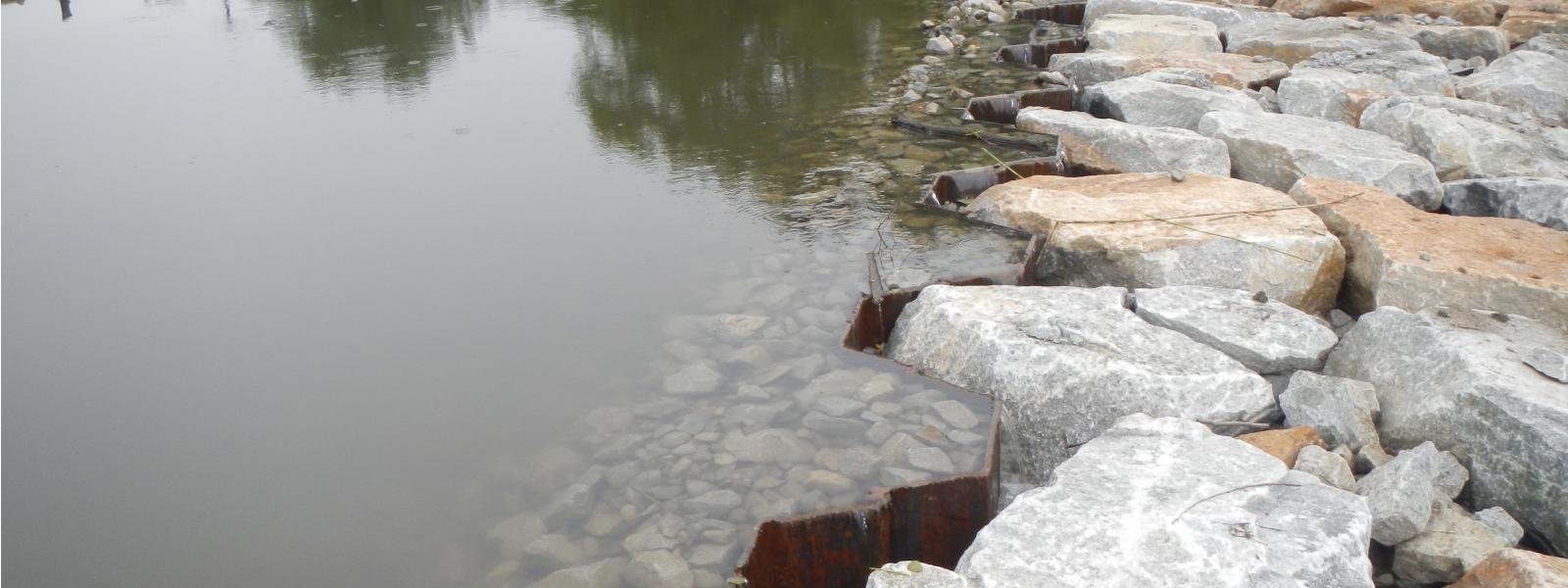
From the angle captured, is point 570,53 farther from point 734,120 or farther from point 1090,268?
point 1090,268

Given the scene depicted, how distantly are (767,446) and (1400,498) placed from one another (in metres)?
1.72

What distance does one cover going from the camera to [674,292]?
430 centimetres

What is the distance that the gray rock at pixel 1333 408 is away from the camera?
119 inches

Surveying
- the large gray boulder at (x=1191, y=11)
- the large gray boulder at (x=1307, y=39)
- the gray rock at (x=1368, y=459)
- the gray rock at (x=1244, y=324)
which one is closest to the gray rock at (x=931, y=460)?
the gray rock at (x=1244, y=324)

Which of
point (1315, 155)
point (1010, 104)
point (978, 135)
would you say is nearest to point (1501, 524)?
point (1315, 155)

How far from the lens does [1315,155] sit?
4980 millimetres

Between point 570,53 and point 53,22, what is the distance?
20.0 feet

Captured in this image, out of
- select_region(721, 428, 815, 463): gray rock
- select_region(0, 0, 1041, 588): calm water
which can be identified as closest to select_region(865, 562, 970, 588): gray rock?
select_region(0, 0, 1041, 588): calm water

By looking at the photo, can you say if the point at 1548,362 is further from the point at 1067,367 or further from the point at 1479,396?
the point at 1067,367

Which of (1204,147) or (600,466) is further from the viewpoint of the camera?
(1204,147)

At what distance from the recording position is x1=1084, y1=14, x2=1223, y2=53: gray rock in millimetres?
7914

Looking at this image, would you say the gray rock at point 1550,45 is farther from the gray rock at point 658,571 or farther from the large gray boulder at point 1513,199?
the gray rock at point 658,571

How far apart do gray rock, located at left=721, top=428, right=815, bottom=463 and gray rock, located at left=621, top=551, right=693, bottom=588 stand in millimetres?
474

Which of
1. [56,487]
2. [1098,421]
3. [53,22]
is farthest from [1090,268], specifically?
[53,22]
